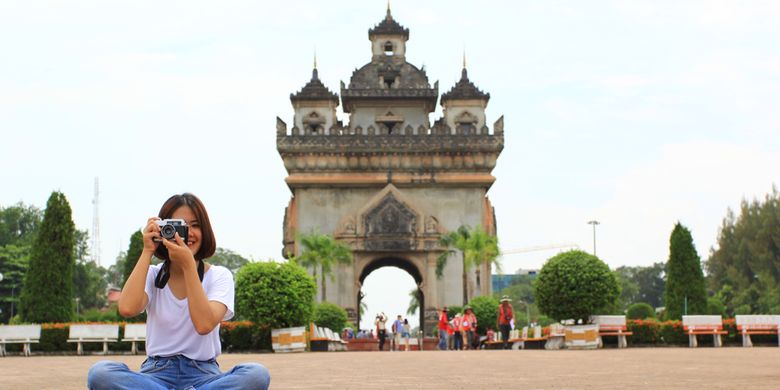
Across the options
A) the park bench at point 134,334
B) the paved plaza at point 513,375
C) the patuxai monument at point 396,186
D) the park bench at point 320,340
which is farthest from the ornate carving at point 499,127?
the paved plaza at point 513,375

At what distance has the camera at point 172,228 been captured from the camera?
6328 millimetres

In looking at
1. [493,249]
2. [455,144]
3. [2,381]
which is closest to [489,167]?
[455,144]

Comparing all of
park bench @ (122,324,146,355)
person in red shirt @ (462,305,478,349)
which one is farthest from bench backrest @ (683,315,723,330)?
park bench @ (122,324,146,355)

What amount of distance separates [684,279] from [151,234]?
115ft

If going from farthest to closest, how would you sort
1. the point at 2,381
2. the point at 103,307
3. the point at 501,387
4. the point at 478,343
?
1. the point at 103,307
2. the point at 478,343
3. the point at 2,381
4. the point at 501,387

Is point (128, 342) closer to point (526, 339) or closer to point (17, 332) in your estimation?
point (17, 332)

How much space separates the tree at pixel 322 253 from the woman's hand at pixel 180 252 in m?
47.4

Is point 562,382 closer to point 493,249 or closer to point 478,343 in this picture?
point 478,343

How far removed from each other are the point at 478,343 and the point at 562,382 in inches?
1168

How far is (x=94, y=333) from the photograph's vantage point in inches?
1280

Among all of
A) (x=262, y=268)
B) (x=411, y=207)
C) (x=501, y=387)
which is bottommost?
(x=501, y=387)

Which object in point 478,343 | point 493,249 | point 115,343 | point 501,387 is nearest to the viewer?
point 501,387

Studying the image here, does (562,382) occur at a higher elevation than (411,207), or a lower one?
lower

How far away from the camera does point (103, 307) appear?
360ft
